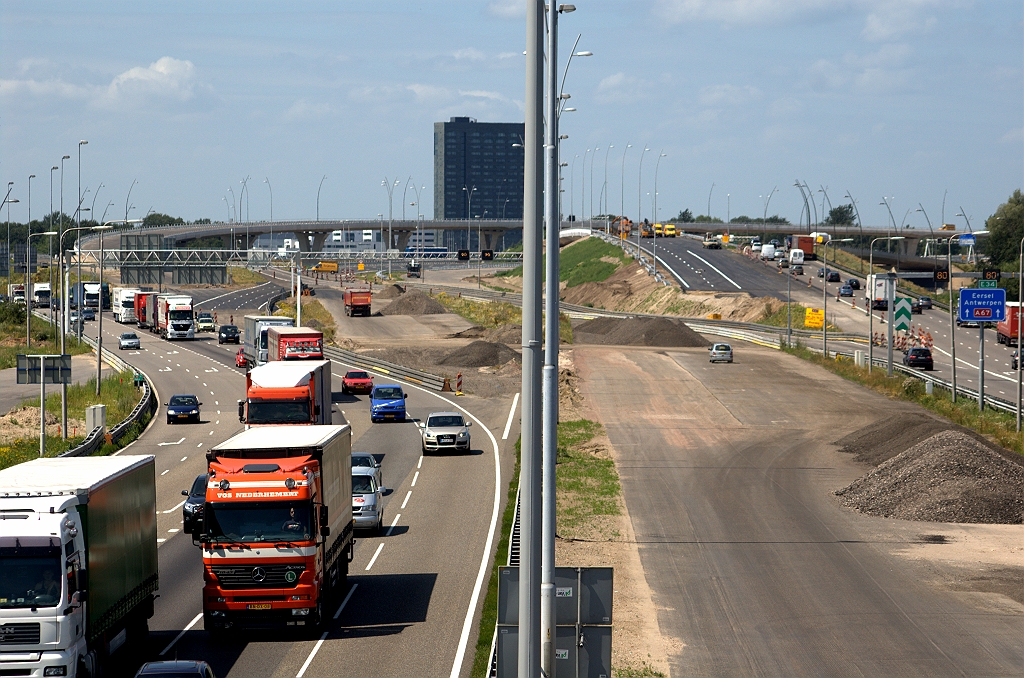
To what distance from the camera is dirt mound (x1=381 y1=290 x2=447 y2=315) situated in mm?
134750

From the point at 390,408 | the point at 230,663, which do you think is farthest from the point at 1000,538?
the point at 390,408

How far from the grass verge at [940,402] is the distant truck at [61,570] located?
3972 centimetres

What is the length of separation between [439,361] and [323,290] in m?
84.0

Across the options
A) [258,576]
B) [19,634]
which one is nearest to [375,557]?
[258,576]

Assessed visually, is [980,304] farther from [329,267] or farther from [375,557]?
[329,267]

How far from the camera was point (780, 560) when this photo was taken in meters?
30.6

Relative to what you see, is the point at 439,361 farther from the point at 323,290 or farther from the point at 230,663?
the point at 323,290

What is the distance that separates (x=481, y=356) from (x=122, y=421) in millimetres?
33468

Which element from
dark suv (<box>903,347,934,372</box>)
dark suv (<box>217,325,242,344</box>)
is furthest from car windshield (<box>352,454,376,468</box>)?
dark suv (<box>217,325,242,344</box>)

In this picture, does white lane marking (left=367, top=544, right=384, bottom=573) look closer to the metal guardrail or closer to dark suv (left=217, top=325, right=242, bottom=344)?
the metal guardrail

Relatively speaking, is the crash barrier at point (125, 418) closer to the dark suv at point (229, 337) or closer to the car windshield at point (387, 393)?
the car windshield at point (387, 393)

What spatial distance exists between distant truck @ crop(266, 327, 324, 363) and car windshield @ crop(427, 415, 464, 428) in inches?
509

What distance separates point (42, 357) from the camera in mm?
45250

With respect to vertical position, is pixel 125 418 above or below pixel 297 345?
below
